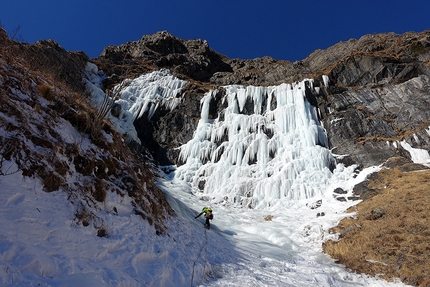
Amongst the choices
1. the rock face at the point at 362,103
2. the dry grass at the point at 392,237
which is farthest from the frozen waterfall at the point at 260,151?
the dry grass at the point at 392,237

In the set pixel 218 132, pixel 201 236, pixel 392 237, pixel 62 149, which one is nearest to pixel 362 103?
pixel 218 132

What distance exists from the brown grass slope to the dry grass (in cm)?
648

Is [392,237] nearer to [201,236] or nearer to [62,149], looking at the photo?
[201,236]

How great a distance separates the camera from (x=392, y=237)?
9.07 metres

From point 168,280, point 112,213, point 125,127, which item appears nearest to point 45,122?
point 112,213

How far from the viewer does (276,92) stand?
1047 inches

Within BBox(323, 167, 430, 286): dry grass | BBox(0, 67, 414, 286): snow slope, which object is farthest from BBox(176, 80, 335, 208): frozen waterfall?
BBox(323, 167, 430, 286): dry grass

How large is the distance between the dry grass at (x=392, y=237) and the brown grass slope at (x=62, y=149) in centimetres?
648

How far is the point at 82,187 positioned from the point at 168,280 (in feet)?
8.48

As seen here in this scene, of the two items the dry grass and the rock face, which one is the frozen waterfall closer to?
the rock face

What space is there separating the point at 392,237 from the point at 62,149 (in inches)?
411

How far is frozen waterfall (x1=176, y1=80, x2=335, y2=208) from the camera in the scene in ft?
64.7

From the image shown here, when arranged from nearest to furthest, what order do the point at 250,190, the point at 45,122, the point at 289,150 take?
the point at 45,122 < the point at 250,190 < the point at 289,150

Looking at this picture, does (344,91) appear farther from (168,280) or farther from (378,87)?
(168,280)
